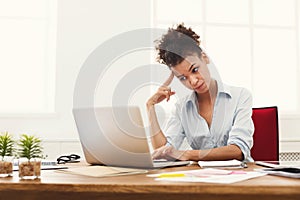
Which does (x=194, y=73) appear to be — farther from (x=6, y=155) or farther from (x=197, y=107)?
(x=6, y=155)

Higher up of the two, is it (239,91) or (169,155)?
A: (239,91)

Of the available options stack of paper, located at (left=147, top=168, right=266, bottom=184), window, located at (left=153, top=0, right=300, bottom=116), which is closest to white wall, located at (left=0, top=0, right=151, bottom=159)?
window, located at (left=153, top=0, right=300, bottom=116)

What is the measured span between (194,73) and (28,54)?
141 centimetres

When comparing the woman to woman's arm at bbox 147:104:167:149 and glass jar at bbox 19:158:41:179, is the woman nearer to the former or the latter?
woman's arm at bbox 147:104:167:149

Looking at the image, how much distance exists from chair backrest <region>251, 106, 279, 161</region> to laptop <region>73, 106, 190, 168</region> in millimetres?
761

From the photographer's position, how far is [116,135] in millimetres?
1158

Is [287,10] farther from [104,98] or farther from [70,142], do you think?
[70,142]

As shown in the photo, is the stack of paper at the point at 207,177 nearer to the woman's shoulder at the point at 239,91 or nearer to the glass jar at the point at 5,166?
the glass jar at the point at 5,166

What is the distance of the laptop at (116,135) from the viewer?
109 cm

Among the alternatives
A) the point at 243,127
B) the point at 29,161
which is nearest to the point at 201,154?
the point at 243,127

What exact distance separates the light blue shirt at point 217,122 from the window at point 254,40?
95 centimetres

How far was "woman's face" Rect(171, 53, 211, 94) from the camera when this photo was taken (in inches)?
73.2

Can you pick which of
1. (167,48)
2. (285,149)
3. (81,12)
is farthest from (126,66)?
(285,149)

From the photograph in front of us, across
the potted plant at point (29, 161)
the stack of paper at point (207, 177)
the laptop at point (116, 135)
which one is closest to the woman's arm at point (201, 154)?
the laptop at point (116, 135)
